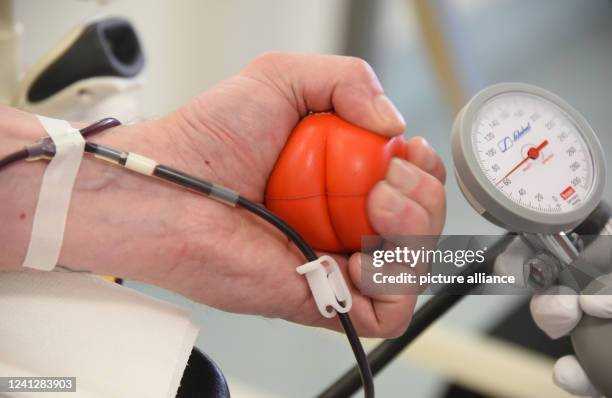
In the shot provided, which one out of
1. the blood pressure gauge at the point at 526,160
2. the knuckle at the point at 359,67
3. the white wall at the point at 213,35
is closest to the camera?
the blood pressure gauge at the point at 526,160

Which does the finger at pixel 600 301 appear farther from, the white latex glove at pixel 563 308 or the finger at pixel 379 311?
the finger at pixel 379 311

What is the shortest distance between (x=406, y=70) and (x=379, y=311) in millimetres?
1889

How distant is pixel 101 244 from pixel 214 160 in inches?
6.2

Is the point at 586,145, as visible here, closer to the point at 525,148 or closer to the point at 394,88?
the point at 525,148

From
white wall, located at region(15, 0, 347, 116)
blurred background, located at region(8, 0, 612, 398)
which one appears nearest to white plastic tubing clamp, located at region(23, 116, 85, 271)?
blurred background, located at region(8, 0, 612, 398)

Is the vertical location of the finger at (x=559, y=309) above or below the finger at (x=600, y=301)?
below

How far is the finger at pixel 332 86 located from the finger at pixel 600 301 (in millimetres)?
238

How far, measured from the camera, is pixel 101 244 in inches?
26.7

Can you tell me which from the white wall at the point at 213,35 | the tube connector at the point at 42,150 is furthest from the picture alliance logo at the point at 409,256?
the white wall at the point at 213,35

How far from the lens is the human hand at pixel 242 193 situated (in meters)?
0.66

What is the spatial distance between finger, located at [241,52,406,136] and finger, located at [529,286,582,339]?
0.22 meters

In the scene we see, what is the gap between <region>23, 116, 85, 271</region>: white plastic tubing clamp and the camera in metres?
0.64

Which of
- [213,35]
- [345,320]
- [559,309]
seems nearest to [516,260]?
[559,309]

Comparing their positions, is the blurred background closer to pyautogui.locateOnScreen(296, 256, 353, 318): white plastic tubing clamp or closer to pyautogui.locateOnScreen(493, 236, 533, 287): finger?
pyautogui.locateOnScreen(296, 256, 353, 318): white plastic tubing clamp
